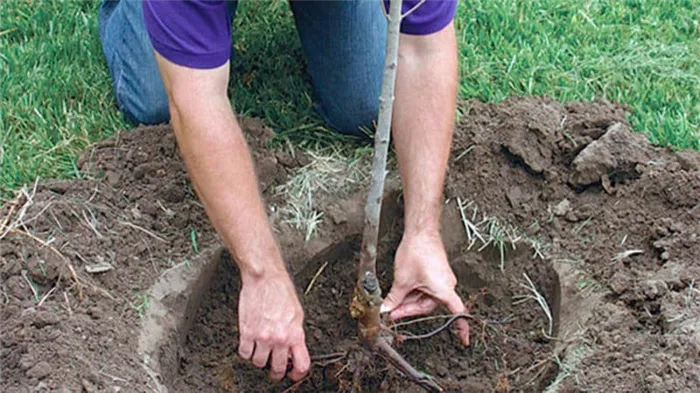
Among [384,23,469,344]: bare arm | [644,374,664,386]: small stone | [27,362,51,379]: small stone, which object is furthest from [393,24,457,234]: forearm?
[27,362,51,379]: small stone

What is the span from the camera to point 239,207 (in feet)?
7.43

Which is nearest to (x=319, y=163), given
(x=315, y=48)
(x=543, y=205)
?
(x=315, y=48)

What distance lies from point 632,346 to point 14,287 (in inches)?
60.9

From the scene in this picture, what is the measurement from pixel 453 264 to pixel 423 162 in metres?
0.38

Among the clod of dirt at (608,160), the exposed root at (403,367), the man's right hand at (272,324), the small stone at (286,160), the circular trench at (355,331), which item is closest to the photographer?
the man's right hand at (272,324)

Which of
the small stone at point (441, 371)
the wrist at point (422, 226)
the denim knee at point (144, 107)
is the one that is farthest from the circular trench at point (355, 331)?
the denim knee at point (144, 107)

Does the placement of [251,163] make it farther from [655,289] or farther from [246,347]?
[655,289]

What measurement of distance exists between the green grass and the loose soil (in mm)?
158

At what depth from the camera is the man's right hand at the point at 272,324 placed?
219 cm

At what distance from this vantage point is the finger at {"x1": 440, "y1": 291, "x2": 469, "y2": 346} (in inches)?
92.9

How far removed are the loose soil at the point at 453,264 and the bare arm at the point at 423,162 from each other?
0.16 metres

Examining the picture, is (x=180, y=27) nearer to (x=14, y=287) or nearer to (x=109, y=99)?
(x=14, y=287)

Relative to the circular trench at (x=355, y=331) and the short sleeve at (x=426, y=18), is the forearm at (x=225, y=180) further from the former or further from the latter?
the short sleeve at (x=426, y=18)

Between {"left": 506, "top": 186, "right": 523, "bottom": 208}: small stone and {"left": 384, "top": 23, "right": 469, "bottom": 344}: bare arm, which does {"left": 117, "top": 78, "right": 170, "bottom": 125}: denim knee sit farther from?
{"left": 506, "top": 186, "right": 523, "bottom": 208}: small stone
